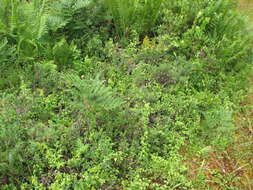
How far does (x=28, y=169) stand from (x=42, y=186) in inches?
9.1

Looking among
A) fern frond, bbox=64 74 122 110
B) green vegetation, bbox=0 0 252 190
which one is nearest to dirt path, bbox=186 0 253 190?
green vegetation, bbox=0 0 252 190

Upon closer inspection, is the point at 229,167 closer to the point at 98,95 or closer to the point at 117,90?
the point at 117,90

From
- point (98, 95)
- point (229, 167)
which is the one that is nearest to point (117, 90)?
point (98, 95)

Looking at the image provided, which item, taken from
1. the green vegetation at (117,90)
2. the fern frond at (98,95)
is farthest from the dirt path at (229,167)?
the fern frond at (98,95)

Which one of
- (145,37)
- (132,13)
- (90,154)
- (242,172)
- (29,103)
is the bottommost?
(242,172)

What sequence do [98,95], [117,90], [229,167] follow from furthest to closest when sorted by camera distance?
1. [117,90]
2. [229,167]
3. [98,95]

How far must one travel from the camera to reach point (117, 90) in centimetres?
316

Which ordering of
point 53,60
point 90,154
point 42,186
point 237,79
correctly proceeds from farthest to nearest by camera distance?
point 237,79, point 53,60, point 90,154, point 42,186

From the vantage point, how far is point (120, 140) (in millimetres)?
2693

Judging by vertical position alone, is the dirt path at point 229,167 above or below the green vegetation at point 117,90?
below

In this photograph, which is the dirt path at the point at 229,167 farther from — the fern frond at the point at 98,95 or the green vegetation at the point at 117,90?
the fern frond at the point at 98,95

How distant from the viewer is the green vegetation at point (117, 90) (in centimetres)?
248

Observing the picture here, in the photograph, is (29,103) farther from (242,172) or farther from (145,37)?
(242,172)

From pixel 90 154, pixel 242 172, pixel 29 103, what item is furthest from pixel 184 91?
pixel 29 103
